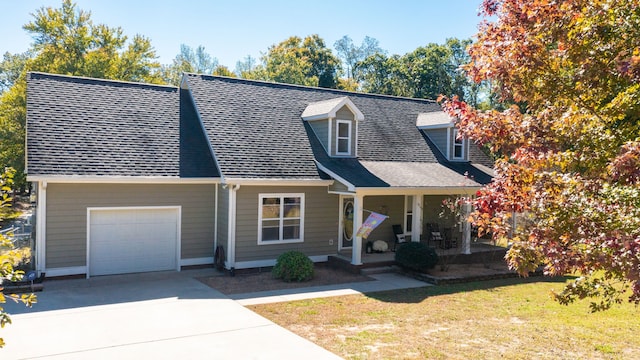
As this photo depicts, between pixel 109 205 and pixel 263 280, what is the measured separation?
4.91 meters

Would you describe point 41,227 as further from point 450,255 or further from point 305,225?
point 450,255

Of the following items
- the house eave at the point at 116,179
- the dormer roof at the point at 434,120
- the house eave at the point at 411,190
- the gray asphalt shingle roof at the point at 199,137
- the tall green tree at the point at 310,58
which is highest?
the tall green tree at the point at 310,58

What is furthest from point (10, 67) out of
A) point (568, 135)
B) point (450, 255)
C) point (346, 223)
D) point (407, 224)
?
point (568, 135)

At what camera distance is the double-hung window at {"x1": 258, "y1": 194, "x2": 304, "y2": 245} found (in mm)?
15719

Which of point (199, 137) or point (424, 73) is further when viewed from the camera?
point (424, 73)

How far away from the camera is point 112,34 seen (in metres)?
36.7

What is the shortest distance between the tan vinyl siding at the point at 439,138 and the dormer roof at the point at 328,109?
4904 mm

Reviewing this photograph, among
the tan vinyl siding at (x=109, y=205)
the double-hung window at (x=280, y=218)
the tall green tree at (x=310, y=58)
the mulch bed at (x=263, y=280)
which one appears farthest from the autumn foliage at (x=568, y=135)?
the tall green tree at (x=310, y=58)

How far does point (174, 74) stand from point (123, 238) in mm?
51716

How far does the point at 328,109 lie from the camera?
18.0 meters

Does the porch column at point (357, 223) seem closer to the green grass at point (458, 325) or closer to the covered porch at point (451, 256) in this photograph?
the covered porch at point (451, 256)

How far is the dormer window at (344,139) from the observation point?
18.4 metres

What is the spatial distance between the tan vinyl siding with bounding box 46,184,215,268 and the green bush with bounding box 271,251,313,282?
2.81m

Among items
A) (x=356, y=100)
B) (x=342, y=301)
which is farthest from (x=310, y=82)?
(x=342, y=301)
